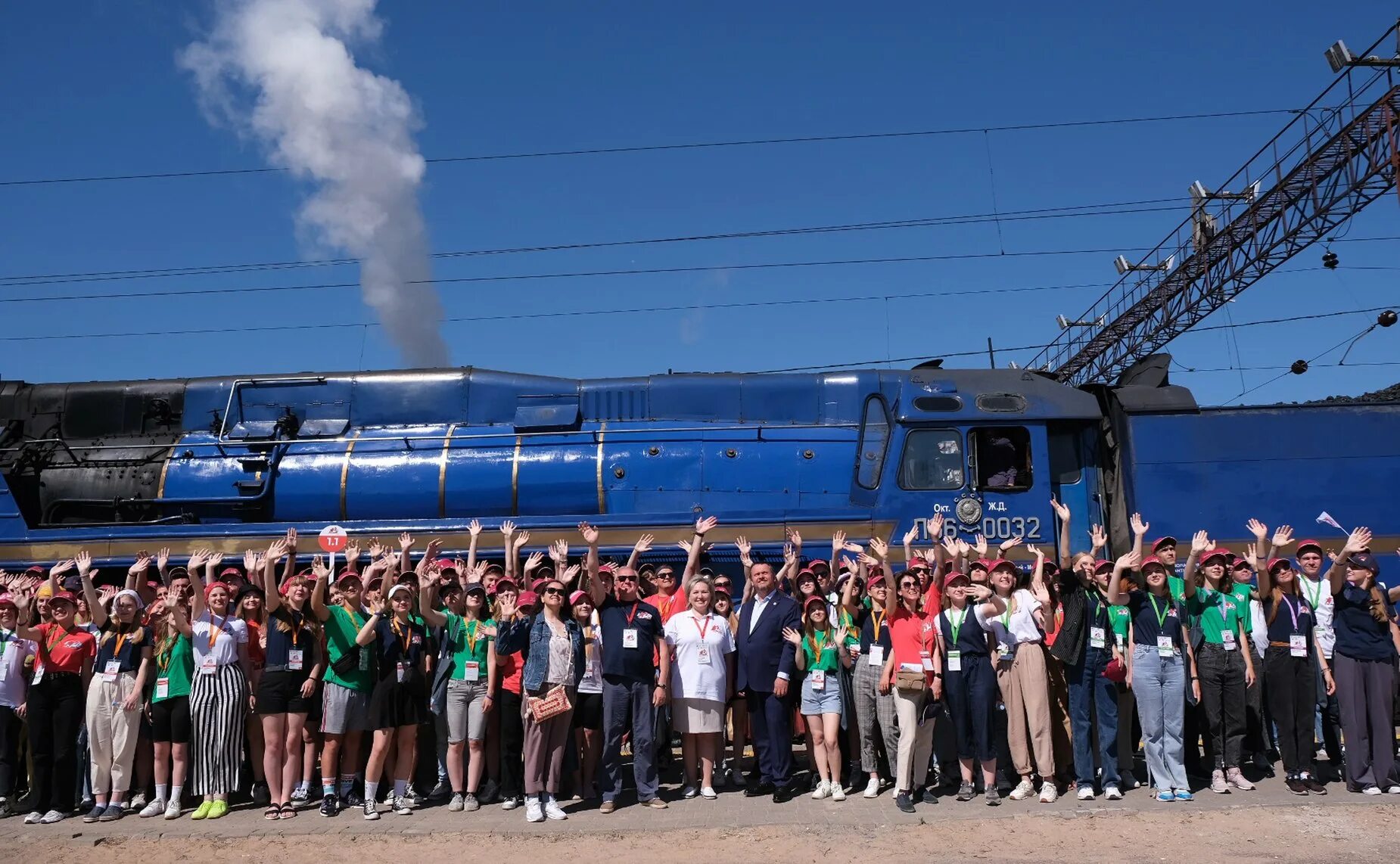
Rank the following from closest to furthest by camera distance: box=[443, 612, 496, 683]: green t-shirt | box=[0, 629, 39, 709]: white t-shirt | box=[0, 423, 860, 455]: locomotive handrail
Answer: box=[443, 612, 496, 683]: green t-shirt
box=[0, 629, 39, 709]: white t-shirt
box=[0, 423, 860, 455]: locomotive handrail

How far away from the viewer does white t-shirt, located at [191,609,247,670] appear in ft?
27.5

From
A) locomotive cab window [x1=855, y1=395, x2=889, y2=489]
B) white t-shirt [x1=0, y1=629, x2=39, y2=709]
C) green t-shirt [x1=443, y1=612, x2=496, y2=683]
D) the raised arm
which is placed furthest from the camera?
locomotive cab window [x1=855, y1=395, x2=889, y2=489]

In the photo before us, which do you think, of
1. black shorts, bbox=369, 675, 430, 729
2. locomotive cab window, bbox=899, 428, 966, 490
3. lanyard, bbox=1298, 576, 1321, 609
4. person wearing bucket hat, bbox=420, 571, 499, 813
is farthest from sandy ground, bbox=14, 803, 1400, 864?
locomotive cab window, bbox=899, 428, 966, 490

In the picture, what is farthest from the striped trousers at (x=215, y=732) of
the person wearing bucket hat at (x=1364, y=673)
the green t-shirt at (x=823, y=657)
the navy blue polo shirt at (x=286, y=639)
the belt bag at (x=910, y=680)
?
the person wearing bucket hat at (x=1364, y=673)

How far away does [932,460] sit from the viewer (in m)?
11.3

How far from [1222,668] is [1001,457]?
3427mm

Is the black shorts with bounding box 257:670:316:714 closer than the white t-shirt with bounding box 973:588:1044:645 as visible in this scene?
Yes

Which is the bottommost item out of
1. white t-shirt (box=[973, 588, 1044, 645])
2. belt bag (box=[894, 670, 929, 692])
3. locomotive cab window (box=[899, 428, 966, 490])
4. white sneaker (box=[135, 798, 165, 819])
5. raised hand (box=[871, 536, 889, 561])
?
white sneaker (box=[135, 798, 165, 819])

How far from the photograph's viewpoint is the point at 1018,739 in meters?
8.34

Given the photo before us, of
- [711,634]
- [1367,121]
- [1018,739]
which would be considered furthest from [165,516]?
[1367,121]

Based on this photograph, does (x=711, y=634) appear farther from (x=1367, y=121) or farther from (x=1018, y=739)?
(x=1367, y=121)

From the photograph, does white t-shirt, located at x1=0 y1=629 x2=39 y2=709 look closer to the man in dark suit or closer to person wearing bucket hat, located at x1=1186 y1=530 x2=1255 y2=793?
the man in dark suit

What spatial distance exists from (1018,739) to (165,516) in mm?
10393

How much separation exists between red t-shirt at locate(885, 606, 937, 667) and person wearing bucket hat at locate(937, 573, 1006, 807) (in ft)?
→ 0.45
